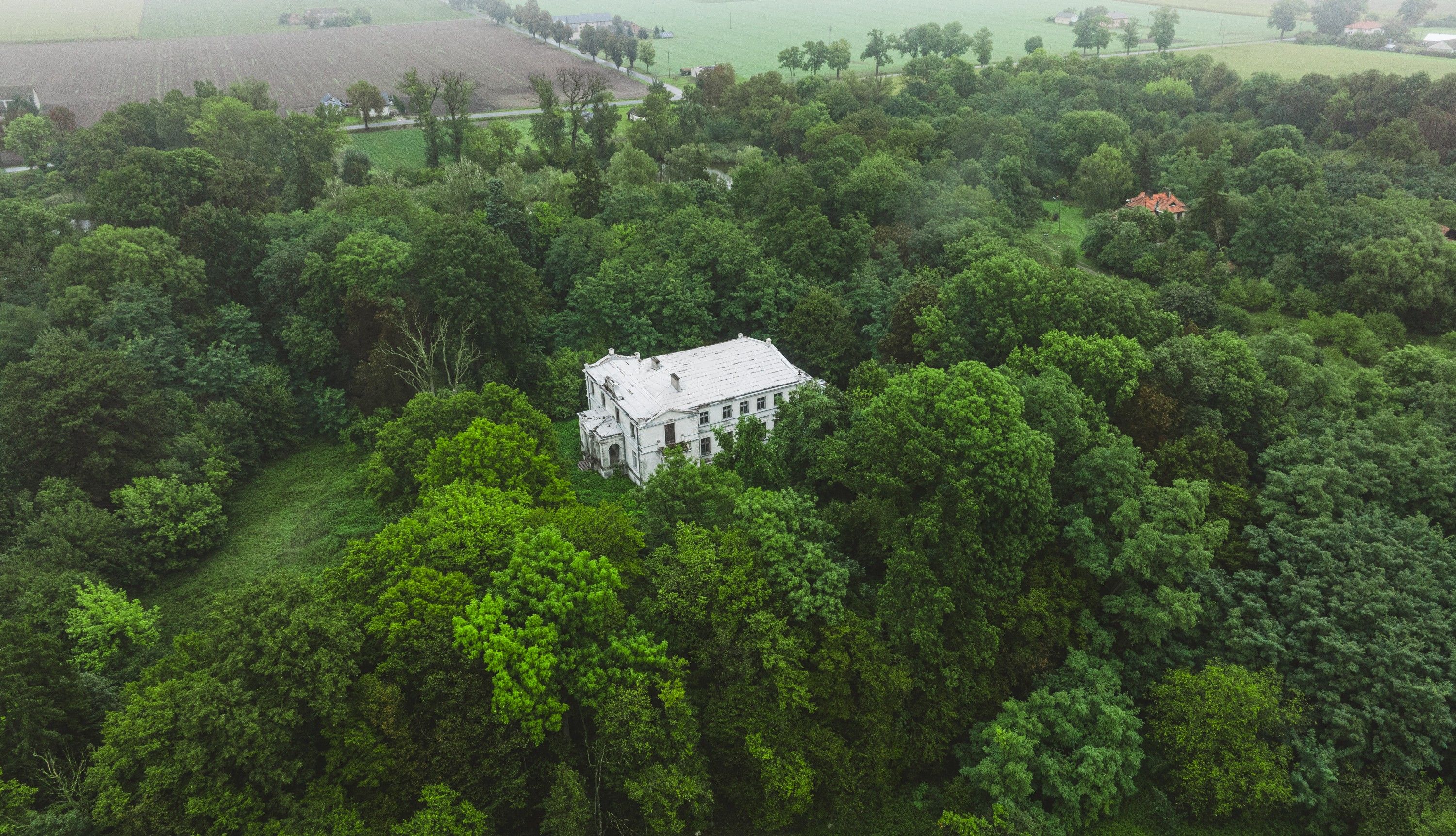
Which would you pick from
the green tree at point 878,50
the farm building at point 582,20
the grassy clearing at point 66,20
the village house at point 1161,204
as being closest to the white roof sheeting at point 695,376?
the village house at point 1161,204

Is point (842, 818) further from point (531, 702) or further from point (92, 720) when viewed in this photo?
point (92, 720)

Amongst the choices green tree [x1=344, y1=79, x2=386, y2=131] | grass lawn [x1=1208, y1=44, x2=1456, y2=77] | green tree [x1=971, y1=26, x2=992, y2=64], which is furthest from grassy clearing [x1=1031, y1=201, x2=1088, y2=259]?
green tree [x1=344, y1=79, x2=386, y2=131]

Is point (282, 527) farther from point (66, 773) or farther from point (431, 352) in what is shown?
point (66, 773)

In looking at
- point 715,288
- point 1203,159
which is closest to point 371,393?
point 715,288

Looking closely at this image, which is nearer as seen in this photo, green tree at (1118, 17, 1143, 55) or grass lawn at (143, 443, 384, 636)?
grass lawn at (143, 443, 384, 636)

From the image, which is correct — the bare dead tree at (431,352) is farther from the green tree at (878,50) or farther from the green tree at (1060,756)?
the green tree at (878,50)

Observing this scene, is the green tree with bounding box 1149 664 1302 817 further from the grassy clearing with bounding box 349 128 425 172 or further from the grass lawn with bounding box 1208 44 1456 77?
the grassy clearing with bounding box 349 128 425 172

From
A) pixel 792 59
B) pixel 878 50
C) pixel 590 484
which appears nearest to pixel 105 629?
pixel 590 484
